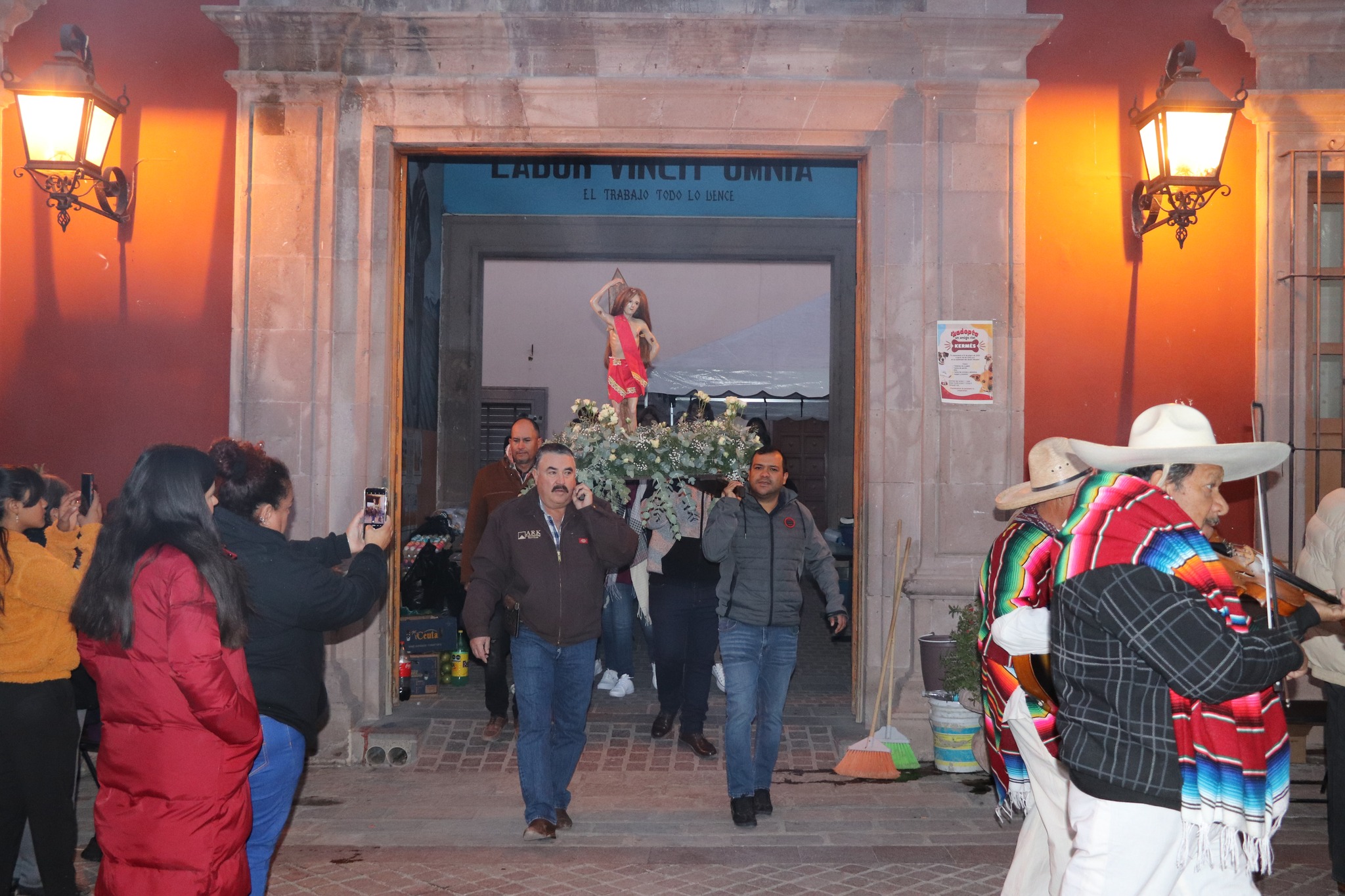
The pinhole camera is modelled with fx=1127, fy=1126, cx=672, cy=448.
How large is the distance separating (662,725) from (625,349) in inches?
104

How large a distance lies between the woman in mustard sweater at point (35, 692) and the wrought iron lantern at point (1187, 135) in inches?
239

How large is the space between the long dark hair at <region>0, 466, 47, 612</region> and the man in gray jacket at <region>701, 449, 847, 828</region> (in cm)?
309

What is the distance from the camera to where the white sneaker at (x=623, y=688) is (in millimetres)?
8383

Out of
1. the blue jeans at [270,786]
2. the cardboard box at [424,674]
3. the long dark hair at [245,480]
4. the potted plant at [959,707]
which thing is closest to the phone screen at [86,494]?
the cardboard box at [424,674]

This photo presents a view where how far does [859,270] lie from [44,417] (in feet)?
17.4

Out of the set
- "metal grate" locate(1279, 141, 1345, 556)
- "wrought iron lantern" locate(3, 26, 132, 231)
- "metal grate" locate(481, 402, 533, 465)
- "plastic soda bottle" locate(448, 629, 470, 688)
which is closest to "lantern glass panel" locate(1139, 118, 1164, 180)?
"metal grate" locate(1279, 141, 1345, 556)

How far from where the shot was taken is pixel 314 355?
22.7 ft

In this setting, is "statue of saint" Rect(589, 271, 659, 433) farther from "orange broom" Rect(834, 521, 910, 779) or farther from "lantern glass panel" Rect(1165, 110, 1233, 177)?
"lantern glass panel" Rect(1165, 110, 1233, 177)

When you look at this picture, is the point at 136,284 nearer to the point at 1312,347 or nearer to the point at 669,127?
the point at 669,127

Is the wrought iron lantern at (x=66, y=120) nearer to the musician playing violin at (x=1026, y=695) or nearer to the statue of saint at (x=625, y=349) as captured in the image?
the statue of saint at (x=625, y=349)

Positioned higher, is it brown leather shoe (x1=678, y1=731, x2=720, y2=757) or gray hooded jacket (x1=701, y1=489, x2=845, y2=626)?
gray hooded jacket (x1=701, y1=489, x2=845, y2=626)

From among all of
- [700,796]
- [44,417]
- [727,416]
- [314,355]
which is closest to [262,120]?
[314,355]

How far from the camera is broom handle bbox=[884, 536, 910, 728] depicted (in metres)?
6.70

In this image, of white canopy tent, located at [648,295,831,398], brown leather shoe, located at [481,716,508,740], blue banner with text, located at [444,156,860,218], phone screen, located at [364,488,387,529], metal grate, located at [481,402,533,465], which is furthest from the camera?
metal grate, located at [481,402,533,465]
